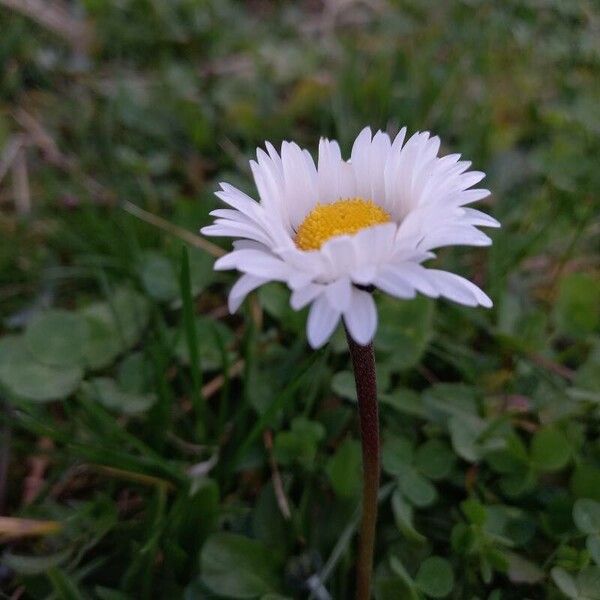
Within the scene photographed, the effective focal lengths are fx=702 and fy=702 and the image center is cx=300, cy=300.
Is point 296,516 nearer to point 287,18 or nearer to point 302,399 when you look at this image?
point 302,399

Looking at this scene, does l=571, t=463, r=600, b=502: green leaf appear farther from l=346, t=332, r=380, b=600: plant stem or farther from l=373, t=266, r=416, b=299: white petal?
l=373, t=266, r=416, b=299: white petal

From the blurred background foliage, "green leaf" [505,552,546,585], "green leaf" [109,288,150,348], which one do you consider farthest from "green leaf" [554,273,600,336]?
"green leaf" [109,288,150,348]

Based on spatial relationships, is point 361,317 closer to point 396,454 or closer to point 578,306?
point 396,454

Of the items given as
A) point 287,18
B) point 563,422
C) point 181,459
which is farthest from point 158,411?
point 287,18

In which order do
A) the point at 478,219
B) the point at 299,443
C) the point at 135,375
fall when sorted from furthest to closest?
the point at 135,375
the point at 299,443
the point at 478,219

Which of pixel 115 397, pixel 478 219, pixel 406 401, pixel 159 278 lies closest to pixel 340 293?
pixel 478 219

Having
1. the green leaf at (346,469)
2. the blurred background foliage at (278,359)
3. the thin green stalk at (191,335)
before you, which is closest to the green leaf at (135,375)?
the blurred background foliage at (278,359)

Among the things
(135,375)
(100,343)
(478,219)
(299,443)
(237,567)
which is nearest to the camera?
(478,219)
